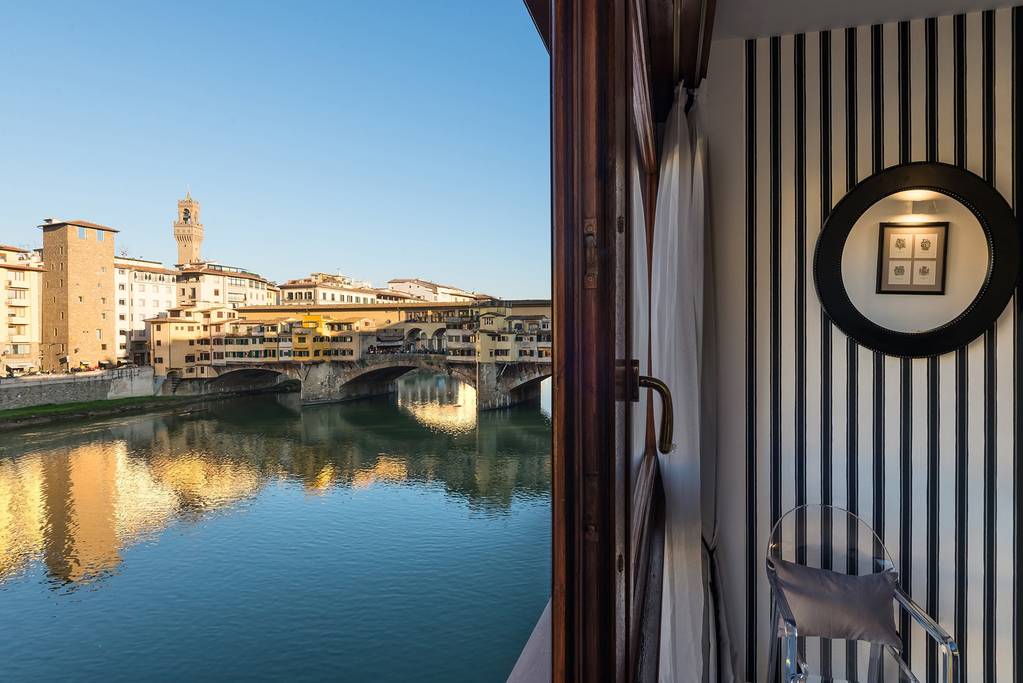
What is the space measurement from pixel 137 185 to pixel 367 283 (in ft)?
18.1

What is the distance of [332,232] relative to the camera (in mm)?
7207

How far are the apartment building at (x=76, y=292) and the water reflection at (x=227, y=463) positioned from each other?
1.58 metres

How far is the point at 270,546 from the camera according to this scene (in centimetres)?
842

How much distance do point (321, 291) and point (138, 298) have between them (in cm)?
410

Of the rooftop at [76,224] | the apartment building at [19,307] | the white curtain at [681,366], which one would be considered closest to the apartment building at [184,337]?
the rooftop at [76,224]

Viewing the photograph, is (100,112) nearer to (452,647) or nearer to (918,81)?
(918,81)

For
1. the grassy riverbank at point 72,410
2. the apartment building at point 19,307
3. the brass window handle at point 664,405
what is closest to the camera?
the brass window handle at point 664,405

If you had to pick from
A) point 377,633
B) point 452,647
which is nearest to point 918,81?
point 452,647

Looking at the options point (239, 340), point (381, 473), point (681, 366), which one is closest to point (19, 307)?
point (681, 366)

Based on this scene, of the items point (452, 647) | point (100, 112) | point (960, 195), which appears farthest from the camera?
point (452, 647)

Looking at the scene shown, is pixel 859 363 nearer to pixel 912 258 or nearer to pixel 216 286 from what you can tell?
pixel 912 258

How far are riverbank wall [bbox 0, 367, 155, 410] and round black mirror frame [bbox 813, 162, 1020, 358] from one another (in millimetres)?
3170

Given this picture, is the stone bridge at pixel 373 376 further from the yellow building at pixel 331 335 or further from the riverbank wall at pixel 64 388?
the riverbank wall at pixel 64 388

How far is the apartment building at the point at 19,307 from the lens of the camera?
6.08ft
